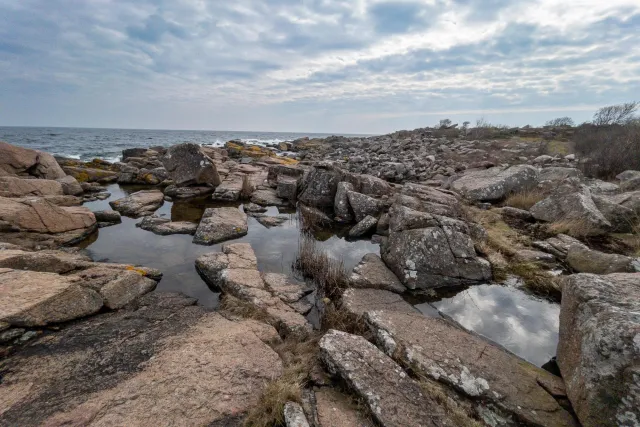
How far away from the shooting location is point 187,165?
12.5 metres

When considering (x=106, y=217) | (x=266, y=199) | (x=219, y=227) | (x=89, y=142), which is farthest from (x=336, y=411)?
(x=89, y=142)

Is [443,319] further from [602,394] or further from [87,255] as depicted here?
[87,255]

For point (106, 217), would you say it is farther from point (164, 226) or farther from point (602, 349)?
point (602, 349)

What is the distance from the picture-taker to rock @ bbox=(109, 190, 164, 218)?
9.45m

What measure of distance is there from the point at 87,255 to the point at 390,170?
44.6 ft

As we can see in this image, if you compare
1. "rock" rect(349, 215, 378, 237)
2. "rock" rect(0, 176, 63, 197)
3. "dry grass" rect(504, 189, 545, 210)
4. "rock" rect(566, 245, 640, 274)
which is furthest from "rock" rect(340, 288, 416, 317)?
"rock" rect(0, 176, 63, 197)

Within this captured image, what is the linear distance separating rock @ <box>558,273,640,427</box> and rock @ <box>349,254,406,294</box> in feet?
8.13

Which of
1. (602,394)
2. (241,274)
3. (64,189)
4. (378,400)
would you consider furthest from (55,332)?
(64,189)

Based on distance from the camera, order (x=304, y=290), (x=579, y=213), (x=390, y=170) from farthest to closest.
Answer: (x=390, y=170), (x=579, y=213), (x=304, y=290)

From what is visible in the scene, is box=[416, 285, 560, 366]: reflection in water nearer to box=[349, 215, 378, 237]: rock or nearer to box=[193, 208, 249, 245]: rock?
box=[349, 215, 378, 237]: rock

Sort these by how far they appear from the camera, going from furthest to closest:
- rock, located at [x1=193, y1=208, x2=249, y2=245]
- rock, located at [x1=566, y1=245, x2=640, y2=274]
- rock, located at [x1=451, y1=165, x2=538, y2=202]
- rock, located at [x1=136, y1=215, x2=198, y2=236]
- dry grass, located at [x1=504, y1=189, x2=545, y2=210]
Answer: rock, located at [x1=451, y1=165, x2=538, y2=202] < dry grass, located at [x1=504, y1=189, x2=545, y2=210] < rock, located at [x1=136, y1=215, x2=198, y2=236] < rock, located at [x1=193, y1=208, x2=249, y2=245] < rock, located at [x1=566, y1=245, x2=640, y2=274]

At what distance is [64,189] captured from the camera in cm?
1124

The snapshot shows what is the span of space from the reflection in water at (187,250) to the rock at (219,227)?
9.0 inches

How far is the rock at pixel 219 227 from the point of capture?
7.42m
